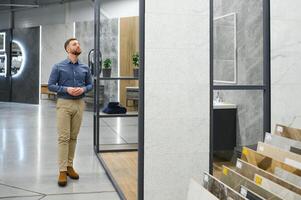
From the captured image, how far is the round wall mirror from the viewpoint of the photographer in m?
15.9

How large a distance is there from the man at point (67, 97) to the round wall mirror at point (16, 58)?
40.1ft

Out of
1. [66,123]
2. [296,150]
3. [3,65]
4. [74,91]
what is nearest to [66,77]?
[74,91]

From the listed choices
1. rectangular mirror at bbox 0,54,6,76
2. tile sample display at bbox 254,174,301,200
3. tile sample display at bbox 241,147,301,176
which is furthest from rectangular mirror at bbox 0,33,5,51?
tile sample display at bbox 254,174,301,200

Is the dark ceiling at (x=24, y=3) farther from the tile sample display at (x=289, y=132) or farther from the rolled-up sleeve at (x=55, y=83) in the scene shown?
the tile sample display at (x=289, y=132)

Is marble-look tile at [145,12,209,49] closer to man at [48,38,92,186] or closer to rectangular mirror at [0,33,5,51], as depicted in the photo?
man at [48,38,92,186]

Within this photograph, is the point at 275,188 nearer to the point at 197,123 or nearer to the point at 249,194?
the point at 249,194

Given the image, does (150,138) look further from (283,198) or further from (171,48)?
(283,198)

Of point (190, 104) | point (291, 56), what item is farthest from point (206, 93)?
point (291, 56)

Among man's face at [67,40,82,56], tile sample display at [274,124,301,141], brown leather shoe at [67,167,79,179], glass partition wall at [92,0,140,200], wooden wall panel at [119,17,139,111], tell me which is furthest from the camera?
wooden wall panel at [119,17,139,111]

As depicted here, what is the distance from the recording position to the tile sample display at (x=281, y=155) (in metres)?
1.52

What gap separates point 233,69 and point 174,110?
7.78 ft

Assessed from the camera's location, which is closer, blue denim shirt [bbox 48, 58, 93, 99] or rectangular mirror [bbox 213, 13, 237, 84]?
blue denim shirt [bbox 48, 58, 93, 99]

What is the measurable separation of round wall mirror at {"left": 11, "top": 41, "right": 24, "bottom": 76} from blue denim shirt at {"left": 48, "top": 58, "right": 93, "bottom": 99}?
1220 centimetres

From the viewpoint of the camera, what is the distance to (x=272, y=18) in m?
2.75
